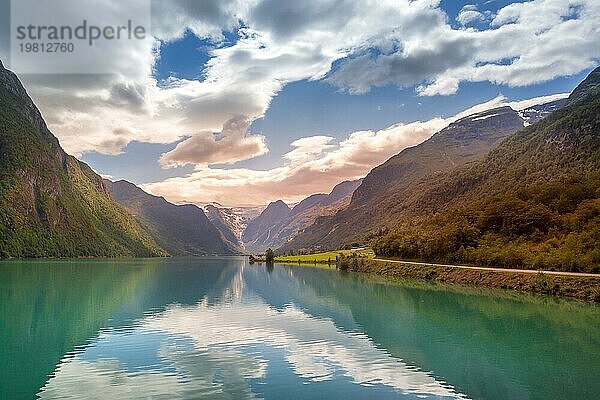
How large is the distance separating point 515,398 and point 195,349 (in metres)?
20.5

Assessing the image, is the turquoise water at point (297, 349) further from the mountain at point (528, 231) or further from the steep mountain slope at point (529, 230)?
the mountain at point (528, 231)

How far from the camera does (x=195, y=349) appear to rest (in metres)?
33.8

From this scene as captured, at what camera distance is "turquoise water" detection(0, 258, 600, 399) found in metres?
24.5

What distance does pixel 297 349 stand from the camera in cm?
3478

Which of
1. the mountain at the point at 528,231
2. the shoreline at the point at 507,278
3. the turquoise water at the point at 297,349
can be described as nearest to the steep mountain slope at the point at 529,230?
the mountain at the point at 528,231

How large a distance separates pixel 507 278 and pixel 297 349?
179 ft

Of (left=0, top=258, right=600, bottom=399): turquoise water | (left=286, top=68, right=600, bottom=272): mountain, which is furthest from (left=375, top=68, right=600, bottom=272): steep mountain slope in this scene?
(left=0, top=258, right=600, bottom=399): turquoise water

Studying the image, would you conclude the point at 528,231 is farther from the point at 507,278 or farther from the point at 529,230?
the point at 507,278

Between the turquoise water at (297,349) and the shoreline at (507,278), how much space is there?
4.58 m

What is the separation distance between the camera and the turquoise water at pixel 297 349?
24500 mm

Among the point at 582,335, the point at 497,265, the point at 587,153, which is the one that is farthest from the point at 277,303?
the point at 587,153

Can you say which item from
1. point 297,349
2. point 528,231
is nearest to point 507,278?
point 528,231

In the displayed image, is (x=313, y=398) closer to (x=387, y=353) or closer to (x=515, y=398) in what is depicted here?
(x=515, y=398)

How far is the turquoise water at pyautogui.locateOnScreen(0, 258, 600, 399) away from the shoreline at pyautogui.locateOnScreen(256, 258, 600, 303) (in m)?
4.58
